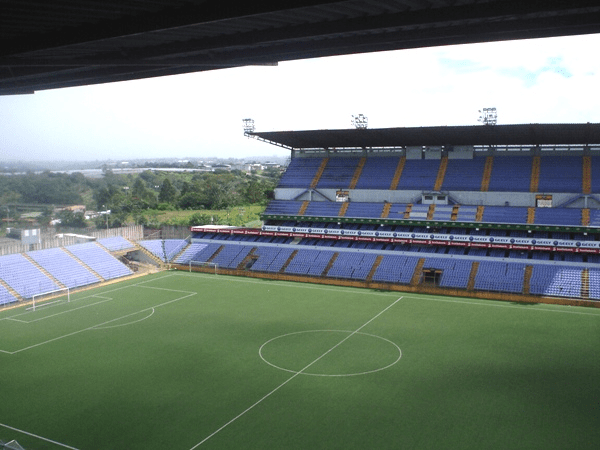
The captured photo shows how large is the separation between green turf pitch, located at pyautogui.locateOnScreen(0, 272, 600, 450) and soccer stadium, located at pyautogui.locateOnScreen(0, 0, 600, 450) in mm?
113

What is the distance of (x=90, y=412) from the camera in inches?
670

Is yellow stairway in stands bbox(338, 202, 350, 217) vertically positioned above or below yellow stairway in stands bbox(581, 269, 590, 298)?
above

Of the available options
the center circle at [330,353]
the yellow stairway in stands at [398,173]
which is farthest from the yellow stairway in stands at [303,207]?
the center circle at [330,353]

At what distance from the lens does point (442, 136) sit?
4188 centimetres

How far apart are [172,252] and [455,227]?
25555 millimetres

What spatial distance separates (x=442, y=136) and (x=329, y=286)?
1586 cm

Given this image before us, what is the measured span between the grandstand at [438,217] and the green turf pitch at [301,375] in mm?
4789

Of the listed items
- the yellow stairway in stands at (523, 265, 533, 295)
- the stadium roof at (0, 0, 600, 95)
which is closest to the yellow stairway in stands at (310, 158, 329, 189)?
the yellow stairway in stands at (523, 265, 533, 295)

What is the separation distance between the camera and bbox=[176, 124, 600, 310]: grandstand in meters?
34.8

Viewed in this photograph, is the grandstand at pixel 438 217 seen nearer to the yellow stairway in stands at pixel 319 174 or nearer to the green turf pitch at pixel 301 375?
the yellow stairway in stands at pixel 319 174

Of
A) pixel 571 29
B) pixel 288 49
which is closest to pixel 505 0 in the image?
pixel 571 29

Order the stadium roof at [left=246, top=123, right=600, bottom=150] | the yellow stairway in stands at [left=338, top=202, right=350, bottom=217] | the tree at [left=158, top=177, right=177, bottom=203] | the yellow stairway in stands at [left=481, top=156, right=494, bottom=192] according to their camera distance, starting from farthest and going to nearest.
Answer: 1. the tree at [left=158, top=177, right=177, bottom=203]
2. the yellow stairway in stands at [left=338, top=202, right=350, bottom=217]
3. the yellow stairway in stands at [left=481, top=156, right=494, bottom=192]
4. the stadium roof at [left=246, top=123, right=600, bottom=150]

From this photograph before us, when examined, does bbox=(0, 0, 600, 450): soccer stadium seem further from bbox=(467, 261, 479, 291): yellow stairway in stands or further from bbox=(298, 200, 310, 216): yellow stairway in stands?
bbox=(298, 200, 310, 216): yellow stairway in stands

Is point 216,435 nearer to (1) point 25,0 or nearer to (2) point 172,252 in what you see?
(1) point 25,0
